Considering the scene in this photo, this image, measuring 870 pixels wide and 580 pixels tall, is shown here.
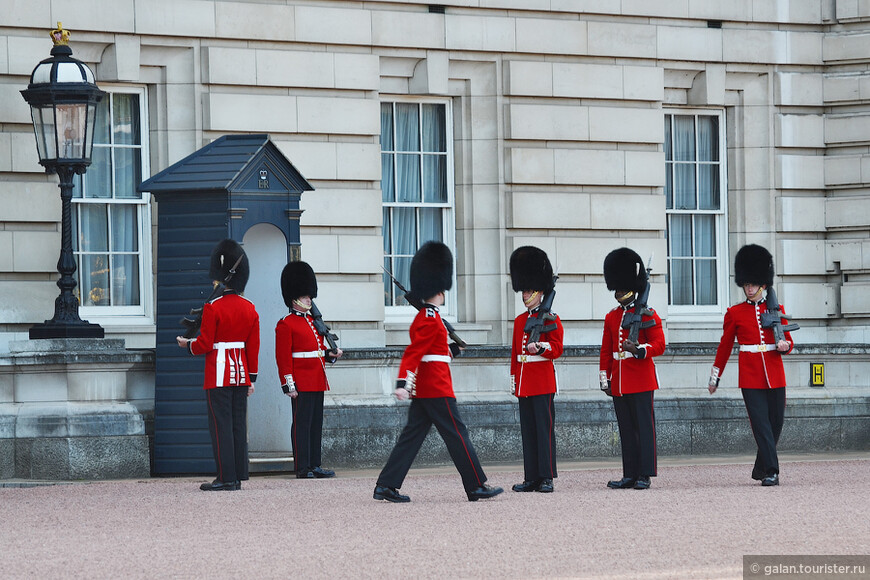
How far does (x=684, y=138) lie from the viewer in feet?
46.4

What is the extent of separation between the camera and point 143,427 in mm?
10820

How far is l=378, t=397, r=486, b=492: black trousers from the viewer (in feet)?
29.6

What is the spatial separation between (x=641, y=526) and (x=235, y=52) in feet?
18.7

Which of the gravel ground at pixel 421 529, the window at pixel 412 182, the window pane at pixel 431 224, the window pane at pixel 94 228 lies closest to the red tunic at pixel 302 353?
the gravel ground at pixel 421 529

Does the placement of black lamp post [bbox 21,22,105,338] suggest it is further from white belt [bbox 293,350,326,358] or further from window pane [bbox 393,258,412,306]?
window pane [bbox 393,258,412,306]

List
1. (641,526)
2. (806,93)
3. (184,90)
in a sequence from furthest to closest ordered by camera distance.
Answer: (806,93), (184,90), (641,526)

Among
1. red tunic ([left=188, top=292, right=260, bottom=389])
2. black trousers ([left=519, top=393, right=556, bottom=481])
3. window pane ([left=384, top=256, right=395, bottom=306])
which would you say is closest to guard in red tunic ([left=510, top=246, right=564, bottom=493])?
black trousers ([left=519, top=393, right=556, bottom=481])

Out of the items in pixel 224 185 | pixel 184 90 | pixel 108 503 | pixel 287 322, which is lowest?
pixel 108 503

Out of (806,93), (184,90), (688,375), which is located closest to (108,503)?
(184,90)

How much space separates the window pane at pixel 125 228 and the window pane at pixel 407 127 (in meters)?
2.15

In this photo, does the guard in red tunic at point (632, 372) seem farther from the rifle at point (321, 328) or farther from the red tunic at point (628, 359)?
the rifle at point (321, 328)

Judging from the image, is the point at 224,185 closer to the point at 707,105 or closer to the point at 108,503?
the point at 108,503

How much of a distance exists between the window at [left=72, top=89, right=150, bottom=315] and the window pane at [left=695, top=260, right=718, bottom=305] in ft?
15.5

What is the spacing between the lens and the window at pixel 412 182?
42.6 ft
